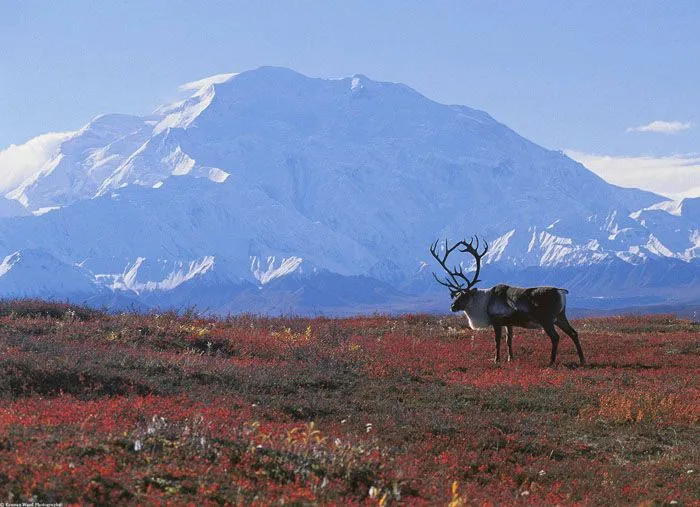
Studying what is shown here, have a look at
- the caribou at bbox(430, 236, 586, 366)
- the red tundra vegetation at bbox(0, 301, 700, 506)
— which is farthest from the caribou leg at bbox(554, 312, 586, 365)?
the red tundra vegetation at bbox(0, 301, 700, 506)

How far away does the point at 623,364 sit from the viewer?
23062mm

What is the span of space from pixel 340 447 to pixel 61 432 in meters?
3.63

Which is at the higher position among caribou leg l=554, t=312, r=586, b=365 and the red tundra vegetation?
caribou leg l=554, t=312, r=586, b=365

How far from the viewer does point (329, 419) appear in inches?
578

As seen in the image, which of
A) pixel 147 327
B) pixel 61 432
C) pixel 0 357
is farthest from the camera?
pixel 147 327

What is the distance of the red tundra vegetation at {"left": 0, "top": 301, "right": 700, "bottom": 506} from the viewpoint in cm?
976

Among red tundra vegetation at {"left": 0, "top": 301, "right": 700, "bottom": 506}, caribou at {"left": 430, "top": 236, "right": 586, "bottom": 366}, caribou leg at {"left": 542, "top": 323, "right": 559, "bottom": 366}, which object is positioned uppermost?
caribou at {"left": 430, "top": 236, "right": 586, "bottom": 366}

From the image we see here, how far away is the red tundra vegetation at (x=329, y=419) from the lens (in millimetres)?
9758

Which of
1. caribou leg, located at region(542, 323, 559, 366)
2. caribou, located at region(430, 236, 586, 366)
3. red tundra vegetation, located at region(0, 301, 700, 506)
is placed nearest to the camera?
red tundra vegetation, located at region(0, 301, 700, 506)

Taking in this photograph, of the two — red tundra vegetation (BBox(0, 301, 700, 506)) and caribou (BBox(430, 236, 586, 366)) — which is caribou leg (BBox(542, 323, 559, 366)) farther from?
red tundra vegetation (BBox(0, 301, 700, 506))

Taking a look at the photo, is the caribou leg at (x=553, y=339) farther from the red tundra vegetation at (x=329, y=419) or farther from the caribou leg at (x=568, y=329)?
the caribou leg at (x=568, y=329)

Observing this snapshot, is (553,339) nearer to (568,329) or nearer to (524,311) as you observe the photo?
(568,329)

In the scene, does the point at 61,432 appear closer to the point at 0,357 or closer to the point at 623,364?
the point at 0,357

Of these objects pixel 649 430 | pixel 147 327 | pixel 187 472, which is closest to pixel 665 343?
pixel 649 430
